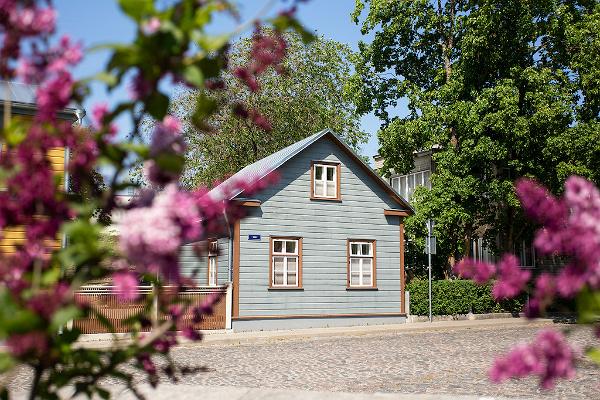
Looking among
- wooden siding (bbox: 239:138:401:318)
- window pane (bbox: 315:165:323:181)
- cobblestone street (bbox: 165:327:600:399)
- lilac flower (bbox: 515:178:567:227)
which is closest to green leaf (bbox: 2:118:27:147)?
lilac flower (bbox: 515:178:567:227)

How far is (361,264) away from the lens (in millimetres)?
24078

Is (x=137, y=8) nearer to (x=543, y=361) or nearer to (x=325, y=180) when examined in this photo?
(x=543, y=361)

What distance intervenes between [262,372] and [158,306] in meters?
9.77

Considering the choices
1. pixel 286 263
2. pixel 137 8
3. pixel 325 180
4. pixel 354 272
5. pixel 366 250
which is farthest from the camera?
pixel 366 250

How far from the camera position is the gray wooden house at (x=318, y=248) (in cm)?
2189

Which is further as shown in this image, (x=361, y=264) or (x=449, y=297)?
(x=449, y=297)

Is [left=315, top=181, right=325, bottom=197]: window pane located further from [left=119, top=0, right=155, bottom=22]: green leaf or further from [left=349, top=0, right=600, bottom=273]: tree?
[left=119, top=0, right=155, bottom=22]: green leaf

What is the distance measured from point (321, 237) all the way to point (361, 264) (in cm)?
194

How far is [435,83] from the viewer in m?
30.9

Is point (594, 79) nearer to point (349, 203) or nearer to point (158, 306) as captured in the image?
point (349, 203)

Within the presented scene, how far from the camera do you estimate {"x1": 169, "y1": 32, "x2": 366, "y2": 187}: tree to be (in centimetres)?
4094

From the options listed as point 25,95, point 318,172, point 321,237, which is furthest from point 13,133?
point 318,172

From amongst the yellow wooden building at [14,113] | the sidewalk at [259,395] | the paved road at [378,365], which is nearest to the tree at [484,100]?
the paved road at [378,365]

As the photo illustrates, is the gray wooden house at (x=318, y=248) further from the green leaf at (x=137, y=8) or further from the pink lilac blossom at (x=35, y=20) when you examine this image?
the green leaf at (x=137, y=8)
